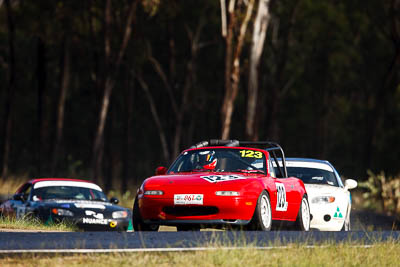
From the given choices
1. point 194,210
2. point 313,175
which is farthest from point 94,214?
point 194,210

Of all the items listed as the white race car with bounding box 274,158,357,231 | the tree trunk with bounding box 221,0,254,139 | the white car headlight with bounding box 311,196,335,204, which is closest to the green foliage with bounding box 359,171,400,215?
the tree trunk with bounding box 221,0,254,139

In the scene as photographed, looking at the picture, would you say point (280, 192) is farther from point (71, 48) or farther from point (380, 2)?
point (380, 2)

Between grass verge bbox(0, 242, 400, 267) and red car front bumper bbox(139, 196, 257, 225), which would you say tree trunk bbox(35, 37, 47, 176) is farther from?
grass verge bbox(0, 242, 400, 267)

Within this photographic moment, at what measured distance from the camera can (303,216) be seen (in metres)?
15.7

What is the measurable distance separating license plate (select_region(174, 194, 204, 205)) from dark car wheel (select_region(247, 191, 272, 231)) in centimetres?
80

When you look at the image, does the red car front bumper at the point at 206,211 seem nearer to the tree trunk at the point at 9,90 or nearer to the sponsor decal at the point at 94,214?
the sponsor decal at the point at 94,214

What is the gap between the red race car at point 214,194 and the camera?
13.5 metres

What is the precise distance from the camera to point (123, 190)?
1599 inches

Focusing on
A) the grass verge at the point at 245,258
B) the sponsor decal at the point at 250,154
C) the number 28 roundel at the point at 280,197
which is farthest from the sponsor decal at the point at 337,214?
the grass verge at the point at 245,258

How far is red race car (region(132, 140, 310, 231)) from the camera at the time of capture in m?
13.5

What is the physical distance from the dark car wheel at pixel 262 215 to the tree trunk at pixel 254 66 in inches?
793

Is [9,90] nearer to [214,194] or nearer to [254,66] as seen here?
[254,66]

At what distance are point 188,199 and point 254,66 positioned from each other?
Result: 71.1 ft

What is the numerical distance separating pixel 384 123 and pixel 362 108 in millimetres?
2203
